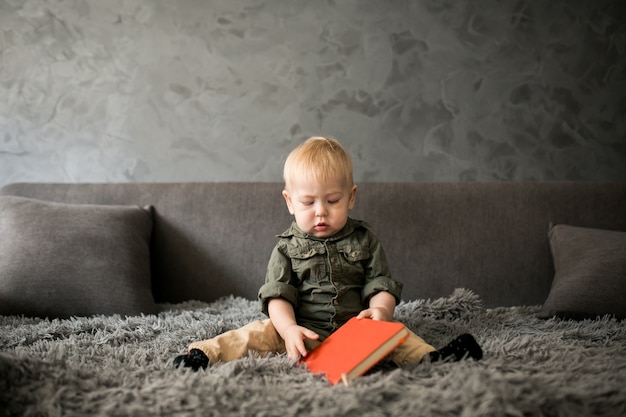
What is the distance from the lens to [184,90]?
6.77 feet

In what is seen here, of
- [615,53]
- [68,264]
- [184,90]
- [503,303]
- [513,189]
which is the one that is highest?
[615,53]

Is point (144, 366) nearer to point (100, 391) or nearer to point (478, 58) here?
point (100, 391)

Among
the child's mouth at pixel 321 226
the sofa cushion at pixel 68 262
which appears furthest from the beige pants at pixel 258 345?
the sofa cushion at pixel 68 262

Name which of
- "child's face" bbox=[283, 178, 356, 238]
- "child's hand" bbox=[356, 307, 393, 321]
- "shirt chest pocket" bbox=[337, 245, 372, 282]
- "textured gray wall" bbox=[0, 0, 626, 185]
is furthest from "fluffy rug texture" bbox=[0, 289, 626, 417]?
"textured gray wall" bbox=[0, 0, 626, 185]

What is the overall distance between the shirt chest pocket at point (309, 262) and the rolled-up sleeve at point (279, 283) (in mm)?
20

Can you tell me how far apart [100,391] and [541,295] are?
4.53 ft

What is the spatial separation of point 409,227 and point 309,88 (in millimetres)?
680

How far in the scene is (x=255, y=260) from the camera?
1.80m

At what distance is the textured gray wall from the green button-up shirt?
30.3 inches

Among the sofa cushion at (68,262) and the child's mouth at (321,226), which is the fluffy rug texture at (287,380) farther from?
the child's mouth at (321,226)

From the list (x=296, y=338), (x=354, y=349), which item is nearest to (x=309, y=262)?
(x=296, y=338)

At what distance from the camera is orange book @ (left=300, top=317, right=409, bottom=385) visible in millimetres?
951

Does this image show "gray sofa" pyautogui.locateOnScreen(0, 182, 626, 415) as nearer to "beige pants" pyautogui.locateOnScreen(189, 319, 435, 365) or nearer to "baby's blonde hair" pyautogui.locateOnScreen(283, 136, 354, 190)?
"beige pants" pyautogui.locateOnScreen(189, 319, 435, 365)

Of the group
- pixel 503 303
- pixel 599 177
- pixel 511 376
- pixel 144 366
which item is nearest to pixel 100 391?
pixel 144 366
